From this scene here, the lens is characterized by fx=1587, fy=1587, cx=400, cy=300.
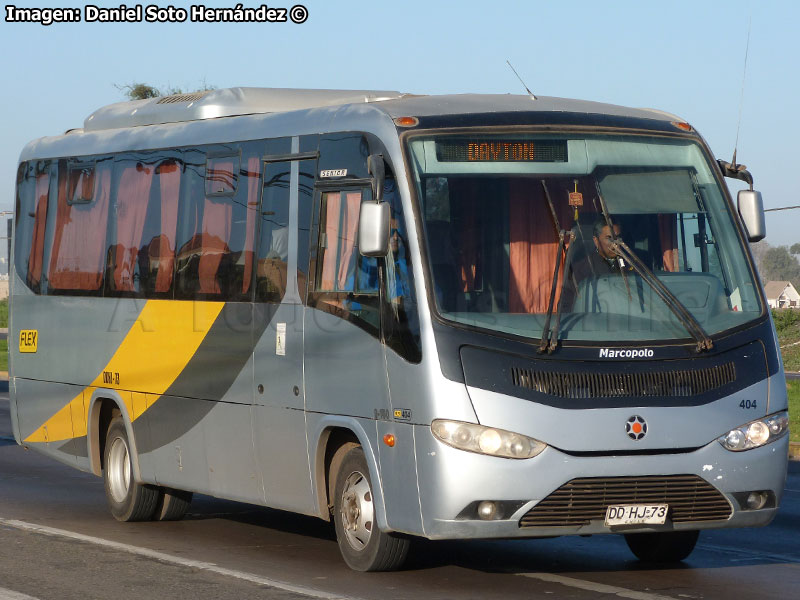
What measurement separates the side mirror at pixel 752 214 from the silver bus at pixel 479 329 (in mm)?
13

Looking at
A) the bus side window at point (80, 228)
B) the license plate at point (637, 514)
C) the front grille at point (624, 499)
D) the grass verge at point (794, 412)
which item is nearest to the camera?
the front grille at point (624, 499)

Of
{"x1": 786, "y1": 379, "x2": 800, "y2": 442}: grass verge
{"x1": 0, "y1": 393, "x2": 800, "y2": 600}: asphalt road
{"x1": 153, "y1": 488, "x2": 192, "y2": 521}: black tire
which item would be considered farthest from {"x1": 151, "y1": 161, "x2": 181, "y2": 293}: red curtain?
{"x1": 786, "y1": 379, "x2": 800, "y2": 442}: grass verge

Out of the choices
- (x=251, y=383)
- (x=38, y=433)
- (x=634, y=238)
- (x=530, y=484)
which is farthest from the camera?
(x=38, y=433)

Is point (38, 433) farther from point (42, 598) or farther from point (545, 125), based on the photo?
point (545, 125)

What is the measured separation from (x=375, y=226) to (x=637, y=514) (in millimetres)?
2270

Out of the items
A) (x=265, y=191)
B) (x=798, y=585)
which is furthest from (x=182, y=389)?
(x=798, y=585)

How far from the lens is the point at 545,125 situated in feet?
32.6

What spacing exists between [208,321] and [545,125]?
A: 3247 millimetres

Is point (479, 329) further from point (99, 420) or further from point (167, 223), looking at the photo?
point (99, 420)

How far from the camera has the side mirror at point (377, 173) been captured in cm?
955

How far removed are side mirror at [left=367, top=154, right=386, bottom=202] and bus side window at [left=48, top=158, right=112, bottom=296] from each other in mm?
4673

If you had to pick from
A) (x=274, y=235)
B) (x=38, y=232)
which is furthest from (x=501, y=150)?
(x=38, y=232)

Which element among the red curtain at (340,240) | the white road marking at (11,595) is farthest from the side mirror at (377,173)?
the white road marking at (11,595)

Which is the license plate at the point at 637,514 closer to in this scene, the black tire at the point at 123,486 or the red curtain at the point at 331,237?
the red curtain at the point at 331,237
